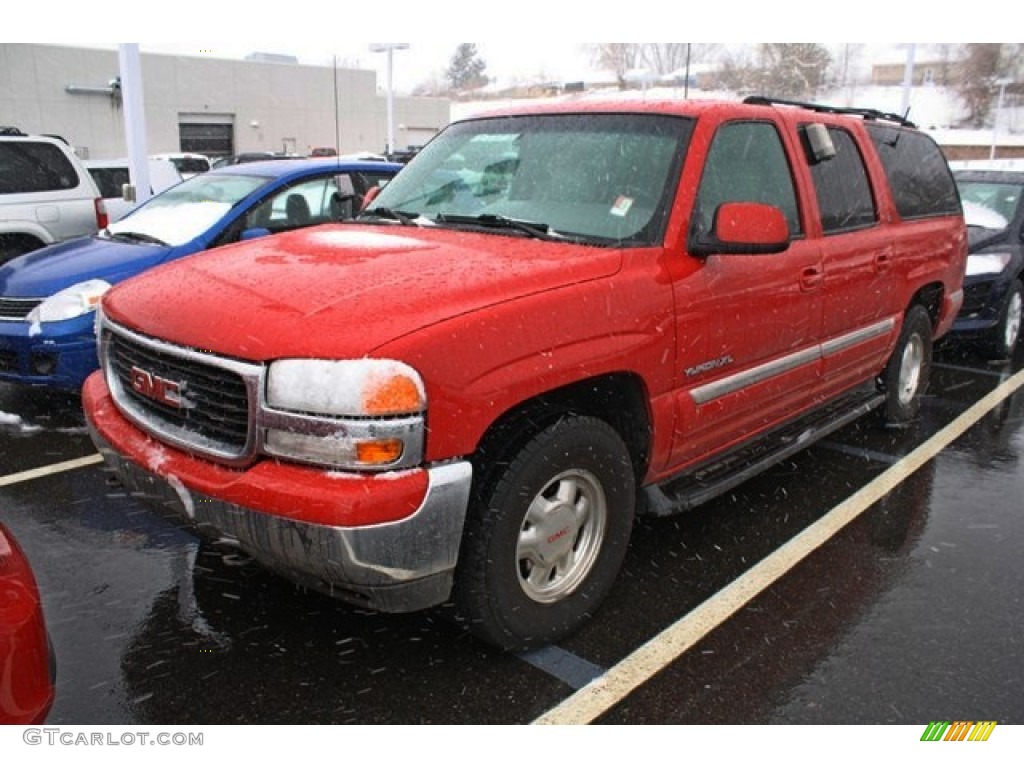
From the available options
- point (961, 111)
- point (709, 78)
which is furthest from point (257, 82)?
point (709, 78)

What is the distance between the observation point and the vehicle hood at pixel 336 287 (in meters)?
2.45

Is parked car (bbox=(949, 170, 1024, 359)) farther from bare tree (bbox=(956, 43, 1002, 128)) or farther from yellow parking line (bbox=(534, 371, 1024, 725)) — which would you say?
bare tree (bbox=(956, 43, 1002, 128))

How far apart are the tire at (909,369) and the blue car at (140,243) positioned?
362 cm

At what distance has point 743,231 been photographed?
10.4 ft

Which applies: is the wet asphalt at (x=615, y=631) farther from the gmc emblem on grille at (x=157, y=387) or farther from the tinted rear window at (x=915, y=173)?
the tinted rear window at (x=915, y=173)

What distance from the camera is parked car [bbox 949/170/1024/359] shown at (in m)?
7.55

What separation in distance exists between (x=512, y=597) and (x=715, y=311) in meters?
1.38

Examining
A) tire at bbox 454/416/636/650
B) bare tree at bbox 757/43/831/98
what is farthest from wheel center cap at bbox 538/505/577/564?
bare tree at bbox 757/43/831/98

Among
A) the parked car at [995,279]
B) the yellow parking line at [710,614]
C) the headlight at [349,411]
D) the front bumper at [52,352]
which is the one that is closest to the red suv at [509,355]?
the headlight at [349,411]

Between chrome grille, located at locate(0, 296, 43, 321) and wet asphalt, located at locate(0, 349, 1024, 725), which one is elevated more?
chrome grille, located at locate(0, 296, 43, 321)

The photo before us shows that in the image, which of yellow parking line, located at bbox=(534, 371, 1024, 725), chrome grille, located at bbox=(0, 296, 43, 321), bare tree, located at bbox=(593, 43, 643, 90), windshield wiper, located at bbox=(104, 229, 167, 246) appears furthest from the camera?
bare tree, located at bbox=(593, 43, 643, 90)

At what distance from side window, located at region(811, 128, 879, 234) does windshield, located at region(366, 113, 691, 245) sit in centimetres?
108

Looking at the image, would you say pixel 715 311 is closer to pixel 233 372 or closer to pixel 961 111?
pixel 233 372
